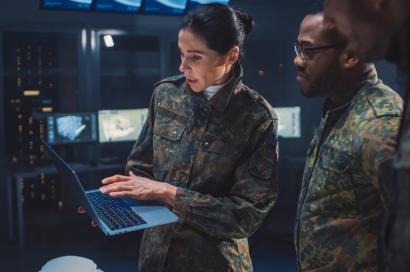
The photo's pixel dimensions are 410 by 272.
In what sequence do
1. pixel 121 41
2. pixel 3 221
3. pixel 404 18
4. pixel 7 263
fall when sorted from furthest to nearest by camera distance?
pixel 121 41
pixel 3 221
pixel 7 263
pixel 404 18

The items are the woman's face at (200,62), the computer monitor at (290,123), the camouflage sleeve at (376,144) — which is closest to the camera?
the camouflage sleeve at (376,144)

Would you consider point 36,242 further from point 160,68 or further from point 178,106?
point 178,106

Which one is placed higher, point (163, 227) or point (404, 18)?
point (404, 18)

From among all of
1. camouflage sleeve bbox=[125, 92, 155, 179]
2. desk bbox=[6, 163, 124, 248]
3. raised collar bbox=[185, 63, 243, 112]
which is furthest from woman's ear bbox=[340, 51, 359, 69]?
desk bbox=[6, 163, 124, 248]

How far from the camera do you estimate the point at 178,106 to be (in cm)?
163

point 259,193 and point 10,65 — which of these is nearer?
point 259,193

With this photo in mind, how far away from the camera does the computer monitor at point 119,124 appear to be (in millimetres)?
4996

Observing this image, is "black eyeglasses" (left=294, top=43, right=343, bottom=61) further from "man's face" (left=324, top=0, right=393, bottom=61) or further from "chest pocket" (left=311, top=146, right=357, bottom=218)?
"man's face" (left=324, top=0, right=393, bottom=61)

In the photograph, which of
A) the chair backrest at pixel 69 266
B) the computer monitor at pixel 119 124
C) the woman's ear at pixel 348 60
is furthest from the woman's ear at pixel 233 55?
the computer monitor at pixel 119 124

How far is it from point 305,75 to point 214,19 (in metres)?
0.34

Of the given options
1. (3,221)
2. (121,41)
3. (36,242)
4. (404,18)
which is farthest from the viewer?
(121,41)

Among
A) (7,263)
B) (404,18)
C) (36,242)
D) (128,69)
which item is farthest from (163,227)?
(128,69)

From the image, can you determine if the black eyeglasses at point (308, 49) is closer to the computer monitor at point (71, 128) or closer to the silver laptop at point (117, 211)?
the silver laptop at point (117, 211)

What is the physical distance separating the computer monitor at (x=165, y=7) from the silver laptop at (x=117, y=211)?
3786mm
